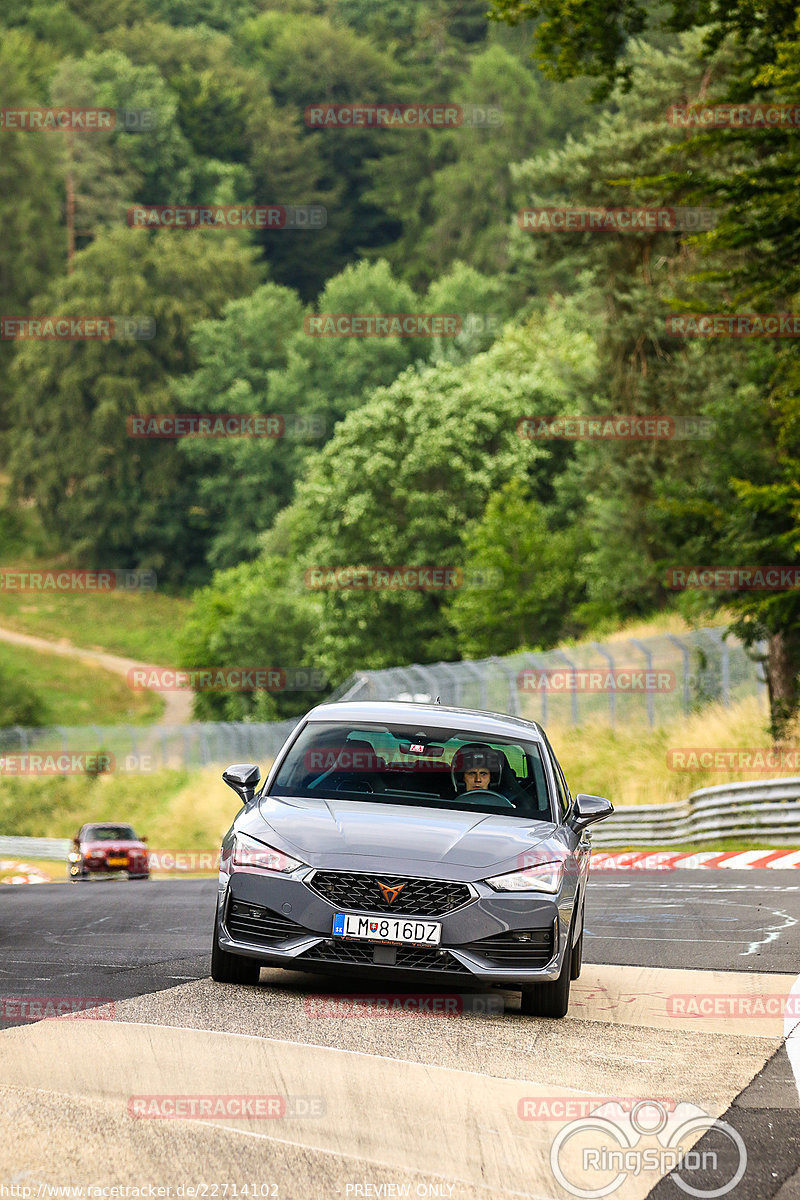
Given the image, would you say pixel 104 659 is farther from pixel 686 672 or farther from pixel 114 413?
pixel 686 672

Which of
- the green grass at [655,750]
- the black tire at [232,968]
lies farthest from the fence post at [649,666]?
the black tire at [232,968]

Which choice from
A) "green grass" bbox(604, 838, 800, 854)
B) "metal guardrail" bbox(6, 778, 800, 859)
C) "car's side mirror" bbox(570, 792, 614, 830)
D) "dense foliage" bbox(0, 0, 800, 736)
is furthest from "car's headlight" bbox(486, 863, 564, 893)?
"metal guardrail" bbox(6, 778, 800, 859)

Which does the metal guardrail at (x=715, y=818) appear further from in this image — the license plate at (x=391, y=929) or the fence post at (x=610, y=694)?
the license plate at (x=391, y=929)

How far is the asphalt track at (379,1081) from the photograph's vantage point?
202 inches

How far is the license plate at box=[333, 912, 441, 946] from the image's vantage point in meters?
7.99

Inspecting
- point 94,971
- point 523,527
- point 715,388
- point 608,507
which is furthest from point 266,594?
→ point 94,971

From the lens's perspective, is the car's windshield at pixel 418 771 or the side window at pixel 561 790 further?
the side window at pixel 561 790

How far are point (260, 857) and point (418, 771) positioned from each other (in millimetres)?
1431

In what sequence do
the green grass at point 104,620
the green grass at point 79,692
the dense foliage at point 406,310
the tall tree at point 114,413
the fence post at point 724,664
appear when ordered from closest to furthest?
the dense foliage at point 406,310 → the fence post at point 724,664 → the green grass at point 79,692 → the green grass at point 104,620 → the tall tree at point 114,413

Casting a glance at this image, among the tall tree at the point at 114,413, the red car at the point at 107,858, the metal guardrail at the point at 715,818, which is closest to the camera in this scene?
the metal guardrail at the point at 715,818

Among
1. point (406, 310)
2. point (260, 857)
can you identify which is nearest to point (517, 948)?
point (260, 857)

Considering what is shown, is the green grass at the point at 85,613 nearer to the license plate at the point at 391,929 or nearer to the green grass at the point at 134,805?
the green grass at the point at 134,805

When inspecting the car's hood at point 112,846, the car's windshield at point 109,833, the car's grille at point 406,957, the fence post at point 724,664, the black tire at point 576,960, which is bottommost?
the car's windshield at point 109,833

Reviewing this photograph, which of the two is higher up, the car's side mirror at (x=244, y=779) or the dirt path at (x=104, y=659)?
the car's side mirror at (x=244, y=779)
